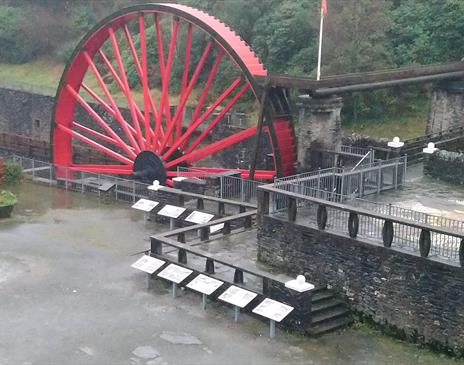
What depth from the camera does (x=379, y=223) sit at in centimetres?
1331

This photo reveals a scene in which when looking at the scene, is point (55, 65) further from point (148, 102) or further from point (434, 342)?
point (434, 342)

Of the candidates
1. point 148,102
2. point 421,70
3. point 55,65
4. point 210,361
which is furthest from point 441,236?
point 55,65

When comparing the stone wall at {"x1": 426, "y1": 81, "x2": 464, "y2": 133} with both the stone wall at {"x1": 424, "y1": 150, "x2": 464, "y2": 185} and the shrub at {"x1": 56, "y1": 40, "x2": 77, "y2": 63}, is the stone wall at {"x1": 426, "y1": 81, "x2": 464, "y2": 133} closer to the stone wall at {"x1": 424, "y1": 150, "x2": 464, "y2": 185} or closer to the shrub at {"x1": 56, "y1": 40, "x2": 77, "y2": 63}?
the stone wall at {"x1": 424, "y1": 150, "x2": 464, "y2": 185}

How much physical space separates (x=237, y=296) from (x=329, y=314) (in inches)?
62.4

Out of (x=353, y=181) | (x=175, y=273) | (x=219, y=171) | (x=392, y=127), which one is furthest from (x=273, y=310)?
(x=392, y=127)

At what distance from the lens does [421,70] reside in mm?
19375

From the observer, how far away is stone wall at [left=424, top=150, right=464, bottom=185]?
17.3 meters

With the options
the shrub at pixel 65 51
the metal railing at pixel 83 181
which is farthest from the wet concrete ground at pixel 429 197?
the shrub at pixel 65 51

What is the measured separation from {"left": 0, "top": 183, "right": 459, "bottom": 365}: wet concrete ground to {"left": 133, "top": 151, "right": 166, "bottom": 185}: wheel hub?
4.65 metres

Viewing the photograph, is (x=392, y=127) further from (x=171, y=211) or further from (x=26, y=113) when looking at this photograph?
(x=26, y=113)

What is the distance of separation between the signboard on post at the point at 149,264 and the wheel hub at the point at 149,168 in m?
7.29

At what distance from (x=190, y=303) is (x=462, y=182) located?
7.53 meters

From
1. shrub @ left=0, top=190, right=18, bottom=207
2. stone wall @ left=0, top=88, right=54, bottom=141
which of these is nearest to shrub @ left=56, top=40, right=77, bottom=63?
stone wall @ left=0, top=88, right=54, bottom=141

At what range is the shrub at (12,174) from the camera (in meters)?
23.6
